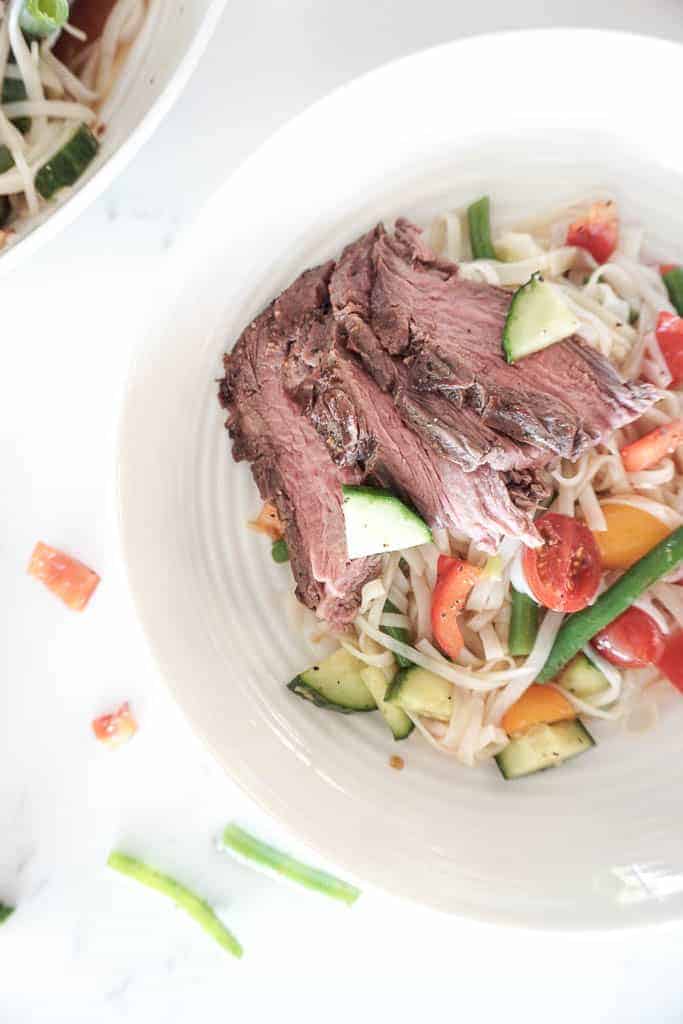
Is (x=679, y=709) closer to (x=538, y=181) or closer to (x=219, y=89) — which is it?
(x=538, y=181)

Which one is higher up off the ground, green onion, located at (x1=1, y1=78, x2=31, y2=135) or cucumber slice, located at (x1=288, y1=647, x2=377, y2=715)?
green onion, located at (x1=1, y1=78, x2=31, y2=135)

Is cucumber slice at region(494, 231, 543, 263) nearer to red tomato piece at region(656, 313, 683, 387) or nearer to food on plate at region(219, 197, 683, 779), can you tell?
food on plate at region(219, 197, 683, 779)

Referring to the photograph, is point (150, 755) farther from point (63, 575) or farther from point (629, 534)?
point (629, 534)

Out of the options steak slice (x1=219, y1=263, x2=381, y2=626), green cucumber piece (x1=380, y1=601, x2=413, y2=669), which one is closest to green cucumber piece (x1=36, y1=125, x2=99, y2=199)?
steak slice (x1=219, y1=263, x2=381, y2=626)

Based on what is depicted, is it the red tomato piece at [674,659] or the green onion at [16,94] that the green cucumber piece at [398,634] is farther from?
the green onion at [16,94]

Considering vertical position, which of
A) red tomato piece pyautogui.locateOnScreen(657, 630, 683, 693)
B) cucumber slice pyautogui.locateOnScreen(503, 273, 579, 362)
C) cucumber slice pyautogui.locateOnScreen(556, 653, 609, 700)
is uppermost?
cucumber slice pyautogui.locateOnScreen(503, 273, 579, 362)

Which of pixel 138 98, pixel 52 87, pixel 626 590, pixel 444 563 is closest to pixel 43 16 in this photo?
pixel 52 87

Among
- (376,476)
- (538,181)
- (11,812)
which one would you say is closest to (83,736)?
(11,812)
